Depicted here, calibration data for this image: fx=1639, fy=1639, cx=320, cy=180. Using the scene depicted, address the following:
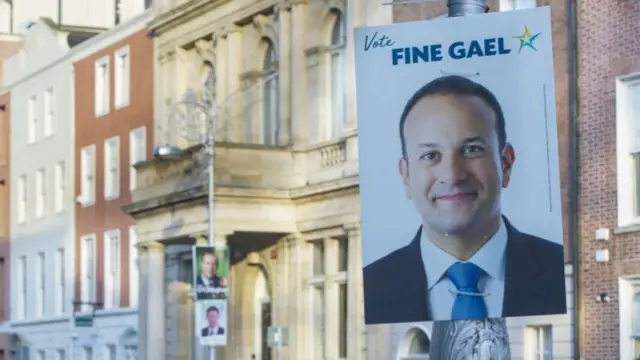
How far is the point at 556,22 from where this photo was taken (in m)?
26.8

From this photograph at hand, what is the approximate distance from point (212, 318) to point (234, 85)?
7.01m

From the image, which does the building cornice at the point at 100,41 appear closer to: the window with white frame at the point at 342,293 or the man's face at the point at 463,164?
the window with white frame at the point at 342,293

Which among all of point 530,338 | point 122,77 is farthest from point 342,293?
point 122,77

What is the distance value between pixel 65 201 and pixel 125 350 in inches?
296

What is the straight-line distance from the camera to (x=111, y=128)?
153 ft

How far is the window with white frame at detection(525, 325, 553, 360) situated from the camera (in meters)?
27.8

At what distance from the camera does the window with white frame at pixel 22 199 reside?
54.8 m

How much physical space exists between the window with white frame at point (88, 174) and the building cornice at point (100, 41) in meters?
2.98

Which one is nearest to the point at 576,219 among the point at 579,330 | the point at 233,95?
the point at 579,330

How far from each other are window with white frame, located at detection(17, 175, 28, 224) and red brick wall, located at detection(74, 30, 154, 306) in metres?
5.81

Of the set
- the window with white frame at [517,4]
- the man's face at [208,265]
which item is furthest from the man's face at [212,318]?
the window with white frame at [517,4]

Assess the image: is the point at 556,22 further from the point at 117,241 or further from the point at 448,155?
the point at 117,241

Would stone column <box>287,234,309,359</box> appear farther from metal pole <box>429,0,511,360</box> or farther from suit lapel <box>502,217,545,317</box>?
suit lapel <box>502,217,545,317</box>

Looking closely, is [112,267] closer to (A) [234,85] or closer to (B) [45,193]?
(B) [45,193]
